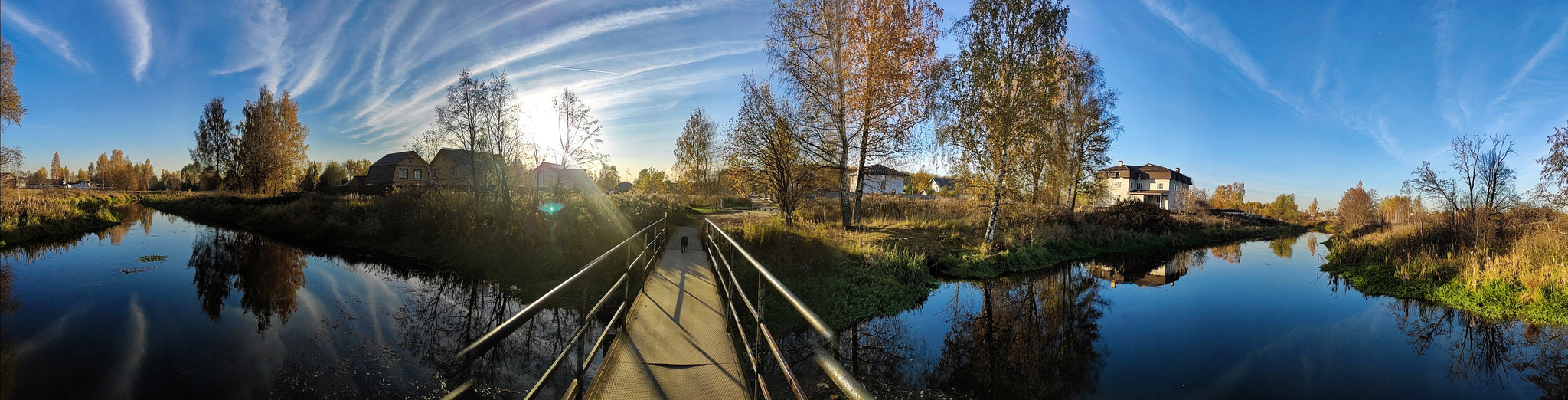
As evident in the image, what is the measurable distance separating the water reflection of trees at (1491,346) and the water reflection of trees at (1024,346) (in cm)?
400

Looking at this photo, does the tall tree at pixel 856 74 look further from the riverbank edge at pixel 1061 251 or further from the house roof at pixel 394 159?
the house roof at pixel 394 159

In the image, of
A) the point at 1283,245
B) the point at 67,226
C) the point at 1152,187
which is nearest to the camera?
the point at 67,226

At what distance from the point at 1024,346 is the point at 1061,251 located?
10.8 meters

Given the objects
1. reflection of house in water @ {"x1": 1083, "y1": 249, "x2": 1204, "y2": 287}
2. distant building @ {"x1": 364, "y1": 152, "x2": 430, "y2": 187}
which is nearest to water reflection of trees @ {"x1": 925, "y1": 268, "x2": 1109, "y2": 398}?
reflection of house in water @ {"x1": 1083, "y1": 249, "x2": 1204, "y2": 287}

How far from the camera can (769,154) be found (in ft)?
45.7

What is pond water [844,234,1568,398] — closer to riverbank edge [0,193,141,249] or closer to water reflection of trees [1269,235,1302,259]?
water reflection of trees [1269,235,1302,259]

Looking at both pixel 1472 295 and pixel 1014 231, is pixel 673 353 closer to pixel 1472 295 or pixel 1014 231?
pixel 1014 231

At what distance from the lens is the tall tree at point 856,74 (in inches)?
528

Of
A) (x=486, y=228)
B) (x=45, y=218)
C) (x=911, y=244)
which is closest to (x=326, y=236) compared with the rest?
(x=45, y=218)

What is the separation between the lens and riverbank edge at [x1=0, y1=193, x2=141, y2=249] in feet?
47.3

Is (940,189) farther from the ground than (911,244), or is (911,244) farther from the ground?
(940,189)

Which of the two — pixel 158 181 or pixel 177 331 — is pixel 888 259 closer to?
pixel 177 331

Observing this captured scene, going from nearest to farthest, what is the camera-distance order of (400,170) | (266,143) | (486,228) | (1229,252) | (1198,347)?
(1198,347)
(486,228)
(1229,252)
(266,143)
(400,170)

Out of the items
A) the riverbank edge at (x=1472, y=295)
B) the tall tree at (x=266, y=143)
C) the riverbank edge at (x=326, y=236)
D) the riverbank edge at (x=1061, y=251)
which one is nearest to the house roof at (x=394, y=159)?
the tall tree at (x=266, y=143)
